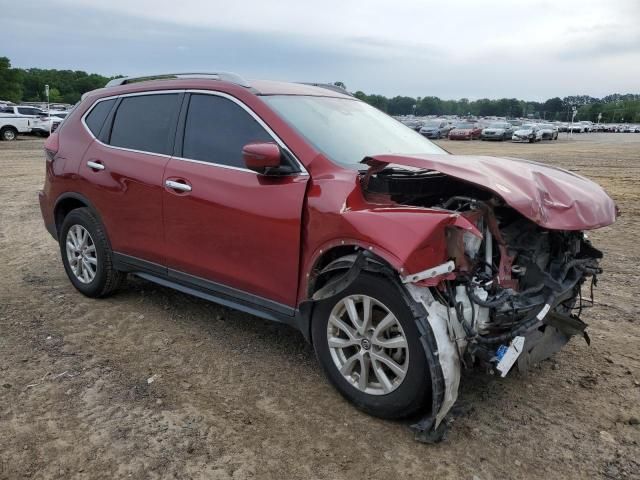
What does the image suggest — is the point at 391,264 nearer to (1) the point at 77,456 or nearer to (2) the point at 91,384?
(1) the point at 77,456

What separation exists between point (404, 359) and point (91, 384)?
6.50ft

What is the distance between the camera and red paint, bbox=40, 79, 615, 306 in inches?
117

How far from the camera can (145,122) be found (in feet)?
14.9

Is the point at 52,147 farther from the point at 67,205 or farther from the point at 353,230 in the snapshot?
the point at 353,230

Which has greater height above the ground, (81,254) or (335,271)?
(335,271)

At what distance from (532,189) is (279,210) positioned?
1450 millimetres

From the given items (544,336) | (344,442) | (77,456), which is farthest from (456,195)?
(77,456)

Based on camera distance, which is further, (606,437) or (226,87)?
(226,87)

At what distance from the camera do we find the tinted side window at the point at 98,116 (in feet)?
16.2

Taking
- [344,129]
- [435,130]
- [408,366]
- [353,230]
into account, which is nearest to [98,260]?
[344,129]

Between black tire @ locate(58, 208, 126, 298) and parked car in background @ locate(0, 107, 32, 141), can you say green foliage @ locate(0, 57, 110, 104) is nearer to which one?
parked car in background @ locate(0, 107, 32, 141)

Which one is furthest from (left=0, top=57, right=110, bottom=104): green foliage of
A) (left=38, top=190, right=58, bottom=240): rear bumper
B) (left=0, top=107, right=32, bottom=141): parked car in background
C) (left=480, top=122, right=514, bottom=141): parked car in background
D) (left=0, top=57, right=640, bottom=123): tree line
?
(left=38, top=190, right=58, bottom=240): rear bumper

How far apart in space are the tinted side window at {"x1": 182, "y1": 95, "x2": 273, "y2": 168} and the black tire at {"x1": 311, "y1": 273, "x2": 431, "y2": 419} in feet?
3.82

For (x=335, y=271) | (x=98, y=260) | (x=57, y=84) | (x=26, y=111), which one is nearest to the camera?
(x=335, y=271)
